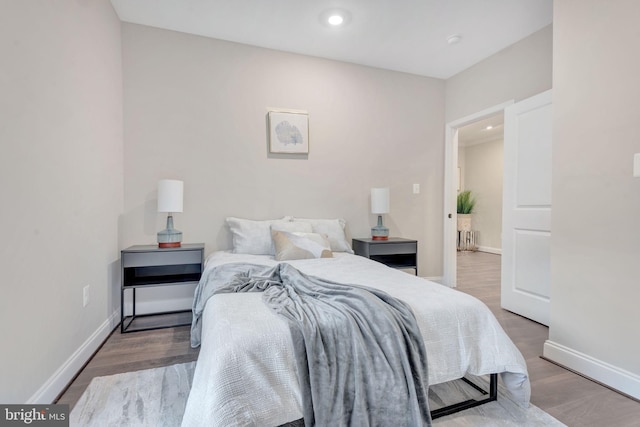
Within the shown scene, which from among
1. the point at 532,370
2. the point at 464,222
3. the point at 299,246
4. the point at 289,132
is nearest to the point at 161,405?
the point at 299,246

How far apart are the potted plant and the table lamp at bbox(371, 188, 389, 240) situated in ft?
15.1

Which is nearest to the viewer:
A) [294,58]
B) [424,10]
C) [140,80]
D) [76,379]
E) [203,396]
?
[203,396]

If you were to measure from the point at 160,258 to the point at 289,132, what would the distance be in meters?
1.75

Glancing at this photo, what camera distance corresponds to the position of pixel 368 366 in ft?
3.95

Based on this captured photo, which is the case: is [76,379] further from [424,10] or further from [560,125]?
[424,10]

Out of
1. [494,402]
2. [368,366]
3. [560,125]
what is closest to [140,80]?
[368,366]

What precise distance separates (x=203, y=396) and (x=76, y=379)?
4.49 feet

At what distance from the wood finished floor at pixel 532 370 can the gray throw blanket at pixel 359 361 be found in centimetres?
89

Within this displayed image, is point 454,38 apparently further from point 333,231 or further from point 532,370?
point 532,370

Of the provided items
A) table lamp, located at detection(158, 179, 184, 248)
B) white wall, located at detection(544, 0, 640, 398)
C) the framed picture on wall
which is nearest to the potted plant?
the framed picture on wall

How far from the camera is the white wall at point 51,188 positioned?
1304 mm

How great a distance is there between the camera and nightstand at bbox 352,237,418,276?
10.7 ft

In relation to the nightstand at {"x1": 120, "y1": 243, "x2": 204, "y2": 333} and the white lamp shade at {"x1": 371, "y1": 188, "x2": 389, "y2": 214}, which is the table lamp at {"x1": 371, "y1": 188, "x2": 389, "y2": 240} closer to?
the white lamp shade at {"x1": 371, "y1": 188, "x2": 389, "y2": 214}

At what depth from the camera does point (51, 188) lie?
162 centimetres
